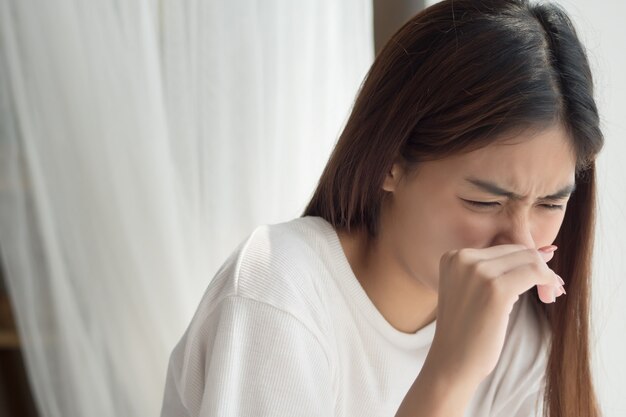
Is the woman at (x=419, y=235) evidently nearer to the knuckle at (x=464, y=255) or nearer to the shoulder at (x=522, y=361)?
the knuckle at (x=464, y=255)

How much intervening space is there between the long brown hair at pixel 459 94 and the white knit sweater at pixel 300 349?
0.32ft

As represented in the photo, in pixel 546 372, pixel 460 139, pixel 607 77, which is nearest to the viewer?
pixel 460 139

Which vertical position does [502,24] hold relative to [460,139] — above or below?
above

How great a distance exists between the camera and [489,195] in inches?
35.5

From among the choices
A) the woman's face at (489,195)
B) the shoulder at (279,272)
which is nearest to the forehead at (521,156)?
the woman's face at (489,195)

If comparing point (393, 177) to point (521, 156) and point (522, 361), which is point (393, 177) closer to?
point (521, 156)

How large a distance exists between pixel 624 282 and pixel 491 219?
23.3 inches

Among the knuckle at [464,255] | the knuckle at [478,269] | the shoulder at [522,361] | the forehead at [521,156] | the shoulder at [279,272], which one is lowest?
the shoulder at [522,361]

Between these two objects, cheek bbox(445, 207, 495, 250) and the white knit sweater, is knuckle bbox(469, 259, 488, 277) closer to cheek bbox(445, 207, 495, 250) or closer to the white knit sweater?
cheek bbox(445, 207, 495, 250)

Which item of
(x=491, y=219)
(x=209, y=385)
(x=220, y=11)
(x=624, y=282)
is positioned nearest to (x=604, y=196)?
(x=624, y=282)

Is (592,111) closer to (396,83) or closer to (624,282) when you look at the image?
(396,83)

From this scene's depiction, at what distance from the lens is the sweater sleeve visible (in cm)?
89

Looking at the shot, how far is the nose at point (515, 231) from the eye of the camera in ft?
3.03

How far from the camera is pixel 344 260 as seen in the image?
1046 millimetres
